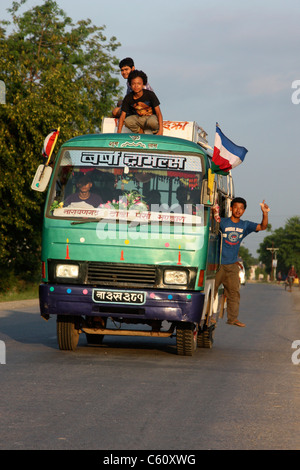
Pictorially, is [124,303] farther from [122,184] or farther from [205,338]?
[205,338]

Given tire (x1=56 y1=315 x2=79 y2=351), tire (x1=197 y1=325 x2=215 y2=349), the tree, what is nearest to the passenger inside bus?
tire (x1=56 y1=315 x2=79 y2=351)

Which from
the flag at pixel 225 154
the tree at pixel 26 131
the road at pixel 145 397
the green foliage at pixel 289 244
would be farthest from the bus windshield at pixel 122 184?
the green foliage at pixel 289 244

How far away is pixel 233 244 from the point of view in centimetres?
1266

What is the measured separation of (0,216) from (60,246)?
17.4m

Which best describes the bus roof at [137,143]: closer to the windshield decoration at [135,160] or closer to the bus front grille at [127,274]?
the windshield decoration at [135,160]

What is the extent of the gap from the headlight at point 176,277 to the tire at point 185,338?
868 millimetres

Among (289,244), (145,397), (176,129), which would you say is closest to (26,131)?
(176,129)

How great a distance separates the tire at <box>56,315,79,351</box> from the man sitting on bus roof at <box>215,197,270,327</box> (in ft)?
7.71

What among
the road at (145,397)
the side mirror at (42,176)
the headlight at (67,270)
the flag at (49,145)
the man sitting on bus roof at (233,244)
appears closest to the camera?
the road at (145,397)

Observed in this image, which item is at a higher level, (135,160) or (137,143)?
(137,143)

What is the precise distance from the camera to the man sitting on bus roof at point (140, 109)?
12469 mm

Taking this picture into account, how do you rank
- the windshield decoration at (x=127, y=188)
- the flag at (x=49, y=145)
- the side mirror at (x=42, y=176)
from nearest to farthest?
1. the windshield decoration at (x=127, y=188)
2. the side mirror at (x=42, y=176)
3. the flag at (x=49, y=145)

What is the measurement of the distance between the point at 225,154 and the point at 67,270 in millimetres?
3226

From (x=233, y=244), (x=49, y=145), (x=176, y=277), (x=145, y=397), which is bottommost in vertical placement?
(x=145, y=397)
